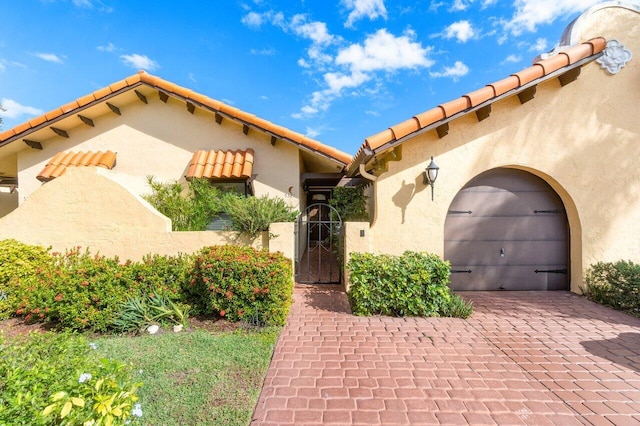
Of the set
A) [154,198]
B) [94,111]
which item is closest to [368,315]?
[154,198]

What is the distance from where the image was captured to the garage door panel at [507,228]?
666 centimetres

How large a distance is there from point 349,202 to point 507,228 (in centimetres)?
429

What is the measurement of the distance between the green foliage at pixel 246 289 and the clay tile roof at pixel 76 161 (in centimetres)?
629

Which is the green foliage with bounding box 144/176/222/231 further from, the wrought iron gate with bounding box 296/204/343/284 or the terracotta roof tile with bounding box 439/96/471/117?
the terracotta roof tile with bounding box 439/96/471/117

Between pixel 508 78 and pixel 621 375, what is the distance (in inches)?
216

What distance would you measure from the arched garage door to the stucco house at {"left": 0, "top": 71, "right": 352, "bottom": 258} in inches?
141

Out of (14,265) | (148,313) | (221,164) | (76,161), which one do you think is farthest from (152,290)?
(76,161)

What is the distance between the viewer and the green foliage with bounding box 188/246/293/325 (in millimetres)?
4742

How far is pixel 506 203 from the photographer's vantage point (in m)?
6.67

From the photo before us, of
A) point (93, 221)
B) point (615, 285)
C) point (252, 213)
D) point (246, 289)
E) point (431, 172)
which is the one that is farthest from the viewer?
point (93, 221)

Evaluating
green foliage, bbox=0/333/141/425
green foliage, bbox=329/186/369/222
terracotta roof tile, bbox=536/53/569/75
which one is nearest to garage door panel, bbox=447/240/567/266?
green foliage, bbox=329/186/369/222

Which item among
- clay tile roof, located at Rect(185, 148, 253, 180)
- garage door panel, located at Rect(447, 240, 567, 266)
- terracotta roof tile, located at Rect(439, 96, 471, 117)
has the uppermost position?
terracotta roof tile, located at Rect(439, 96, 471, 117)

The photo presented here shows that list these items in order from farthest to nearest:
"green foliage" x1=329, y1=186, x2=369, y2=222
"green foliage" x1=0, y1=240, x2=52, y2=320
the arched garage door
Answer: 1. "green foliage" x1=329, y1=186, x2=369, y2=222
2. the arched garage door
3. "green foliage" x1=0, y1=240, x2=52, y2=320

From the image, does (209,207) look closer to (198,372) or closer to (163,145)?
(163,145)
